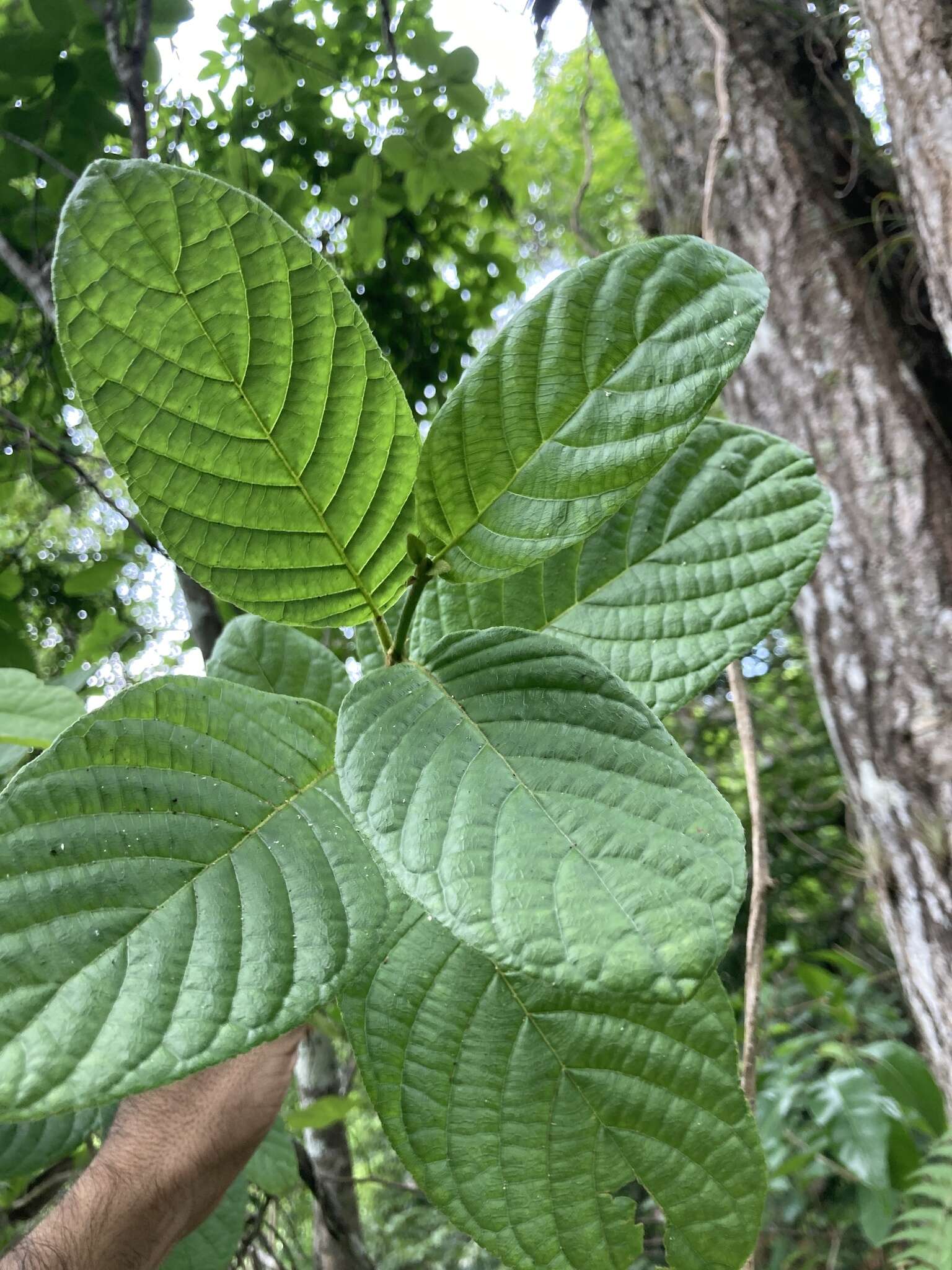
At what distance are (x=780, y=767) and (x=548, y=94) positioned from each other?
4804 millimetres

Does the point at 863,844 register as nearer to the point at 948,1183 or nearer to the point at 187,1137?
the point at 948,1183

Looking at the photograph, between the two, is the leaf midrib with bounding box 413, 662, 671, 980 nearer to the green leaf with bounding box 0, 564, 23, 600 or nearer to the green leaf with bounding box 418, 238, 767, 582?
the green leaf with bounding box 418, 238, 767, 582

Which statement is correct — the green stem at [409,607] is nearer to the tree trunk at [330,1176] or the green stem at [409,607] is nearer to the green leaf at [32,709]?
the green leaf at [32,709]

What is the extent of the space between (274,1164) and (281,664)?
0.73m

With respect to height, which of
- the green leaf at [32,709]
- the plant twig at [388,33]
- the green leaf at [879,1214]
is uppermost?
the plant twig at [388,33]

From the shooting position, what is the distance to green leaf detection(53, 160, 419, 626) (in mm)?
316

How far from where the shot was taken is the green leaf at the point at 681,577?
447 millimetres

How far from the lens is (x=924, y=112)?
125 cm

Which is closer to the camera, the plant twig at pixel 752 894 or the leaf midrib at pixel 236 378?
the leaf midrib at pixel 236 378

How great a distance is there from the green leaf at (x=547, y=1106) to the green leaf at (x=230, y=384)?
0.20 meters

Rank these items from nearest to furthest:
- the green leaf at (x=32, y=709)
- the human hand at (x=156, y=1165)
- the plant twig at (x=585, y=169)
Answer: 1. the green leaf at (x=32, y=709)
2. the human hand at (x=156, y=1165)
3. the plant twig at (x=585, y=169)

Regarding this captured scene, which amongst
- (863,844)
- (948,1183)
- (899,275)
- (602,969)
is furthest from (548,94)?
(602,969)

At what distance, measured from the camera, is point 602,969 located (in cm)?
25

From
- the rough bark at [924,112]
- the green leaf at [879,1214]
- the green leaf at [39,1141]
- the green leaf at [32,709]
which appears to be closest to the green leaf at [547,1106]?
the green leaf at [32,709]
